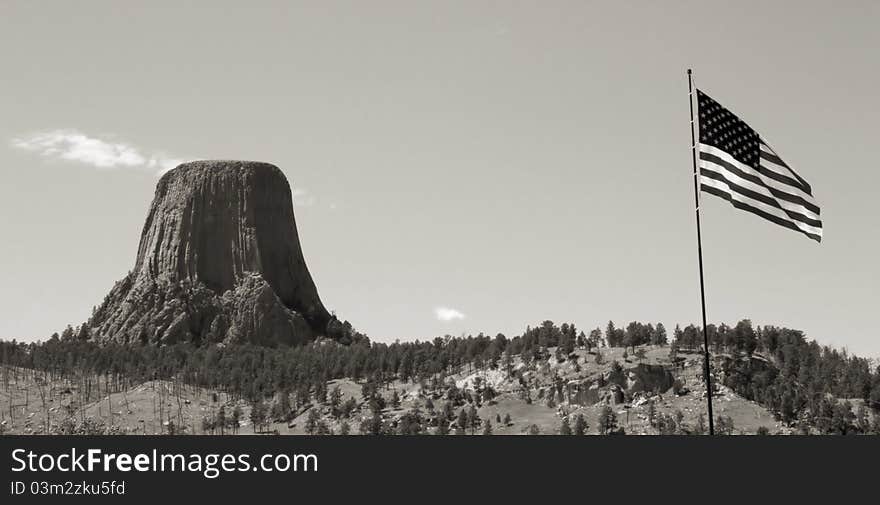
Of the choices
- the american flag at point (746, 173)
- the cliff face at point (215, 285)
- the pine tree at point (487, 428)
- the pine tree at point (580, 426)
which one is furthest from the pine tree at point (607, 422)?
the american flag at point (746, 173)

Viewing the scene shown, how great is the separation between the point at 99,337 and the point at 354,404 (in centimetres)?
6345

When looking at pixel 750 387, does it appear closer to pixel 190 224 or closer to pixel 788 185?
pixel 788 185

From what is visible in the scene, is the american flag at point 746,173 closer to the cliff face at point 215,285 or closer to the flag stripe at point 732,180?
the flag stripe at point 732,180

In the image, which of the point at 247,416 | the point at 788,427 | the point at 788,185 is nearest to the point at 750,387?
the point at 788,427

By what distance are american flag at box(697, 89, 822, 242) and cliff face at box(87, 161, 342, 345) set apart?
151m

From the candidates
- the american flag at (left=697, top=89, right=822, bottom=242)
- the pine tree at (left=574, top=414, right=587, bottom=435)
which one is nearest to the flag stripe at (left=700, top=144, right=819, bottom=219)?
the american flag at (left=697, top=89, right=822, bottom=242)

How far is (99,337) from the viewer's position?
184 metres

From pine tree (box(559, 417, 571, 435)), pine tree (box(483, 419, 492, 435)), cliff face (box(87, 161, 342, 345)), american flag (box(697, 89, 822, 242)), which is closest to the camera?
american flag (box(697, 89, 822, 242))

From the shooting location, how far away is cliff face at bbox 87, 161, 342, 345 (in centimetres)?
18388

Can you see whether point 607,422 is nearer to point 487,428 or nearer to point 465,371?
point 487,428

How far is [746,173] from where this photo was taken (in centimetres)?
3869

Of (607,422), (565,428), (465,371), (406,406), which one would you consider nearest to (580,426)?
(565,428)

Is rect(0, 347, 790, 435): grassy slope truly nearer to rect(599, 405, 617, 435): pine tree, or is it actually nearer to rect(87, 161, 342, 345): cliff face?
rect(599, 405, 617, 435): pine tree

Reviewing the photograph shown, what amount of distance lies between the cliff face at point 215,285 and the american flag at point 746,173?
151 metres
